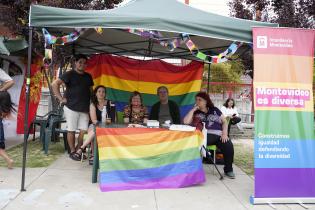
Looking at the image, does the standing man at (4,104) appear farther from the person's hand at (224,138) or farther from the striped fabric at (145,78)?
the person's hand at (224,138)

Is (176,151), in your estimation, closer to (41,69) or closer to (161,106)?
(161,106)

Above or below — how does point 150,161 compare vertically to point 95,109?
below

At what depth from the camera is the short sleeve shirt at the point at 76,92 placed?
707 cm

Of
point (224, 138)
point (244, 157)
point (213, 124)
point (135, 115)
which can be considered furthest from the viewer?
point (244, 157)

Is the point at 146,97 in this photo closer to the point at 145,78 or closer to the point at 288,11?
the point at 145,78

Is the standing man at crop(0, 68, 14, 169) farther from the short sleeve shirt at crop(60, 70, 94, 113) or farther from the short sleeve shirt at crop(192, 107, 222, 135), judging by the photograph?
the short sleeve shirt at crop(192, 107, 222, 135)

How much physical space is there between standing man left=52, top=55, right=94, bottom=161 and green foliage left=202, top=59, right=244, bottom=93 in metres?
5.77

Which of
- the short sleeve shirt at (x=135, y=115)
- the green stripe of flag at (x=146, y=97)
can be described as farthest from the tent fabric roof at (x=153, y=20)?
the green stripe of flag at (x=146, y=97)

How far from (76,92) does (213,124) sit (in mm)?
2467

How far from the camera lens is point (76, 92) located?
707 centimetres

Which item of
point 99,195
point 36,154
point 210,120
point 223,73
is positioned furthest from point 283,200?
point 223,73

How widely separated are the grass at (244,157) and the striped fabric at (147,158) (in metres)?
1.72

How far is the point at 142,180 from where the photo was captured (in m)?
5.46

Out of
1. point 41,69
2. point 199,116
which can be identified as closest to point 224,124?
point 199,116
